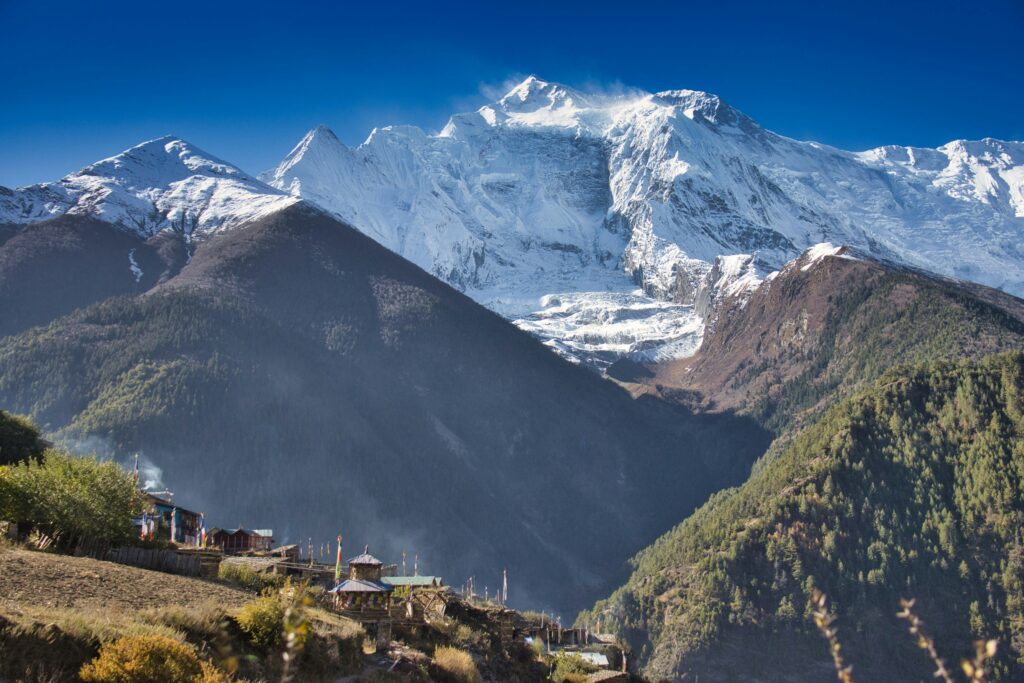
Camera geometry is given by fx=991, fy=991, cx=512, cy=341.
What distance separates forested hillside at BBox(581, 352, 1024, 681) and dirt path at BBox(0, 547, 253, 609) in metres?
126

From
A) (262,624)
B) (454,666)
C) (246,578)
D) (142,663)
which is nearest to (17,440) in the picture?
(246,578)

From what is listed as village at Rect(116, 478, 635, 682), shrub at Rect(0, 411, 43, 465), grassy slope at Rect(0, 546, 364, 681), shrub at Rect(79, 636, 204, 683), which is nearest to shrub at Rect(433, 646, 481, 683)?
village at Rect(116, 478, 635, 682)

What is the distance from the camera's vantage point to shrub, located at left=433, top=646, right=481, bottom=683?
51531 millimetres

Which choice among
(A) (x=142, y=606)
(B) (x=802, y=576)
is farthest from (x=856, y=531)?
(A) (x=142, y=606)

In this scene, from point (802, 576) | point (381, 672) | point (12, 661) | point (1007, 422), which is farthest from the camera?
point (1007, 422)

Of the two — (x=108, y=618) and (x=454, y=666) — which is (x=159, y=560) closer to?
(x=454, y=666)

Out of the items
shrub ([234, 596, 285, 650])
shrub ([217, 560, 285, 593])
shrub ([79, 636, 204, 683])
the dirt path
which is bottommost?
shrub ([79, 636, 204, 683])

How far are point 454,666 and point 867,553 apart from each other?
13747 cm

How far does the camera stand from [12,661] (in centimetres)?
2816

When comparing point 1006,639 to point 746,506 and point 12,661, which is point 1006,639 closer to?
point 746,506

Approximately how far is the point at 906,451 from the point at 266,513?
401ft

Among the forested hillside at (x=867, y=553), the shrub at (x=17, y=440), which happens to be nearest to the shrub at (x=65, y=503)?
the shrub at (x=17, y=440)

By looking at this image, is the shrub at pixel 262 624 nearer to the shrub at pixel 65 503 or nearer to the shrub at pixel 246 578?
the shrub at pixel 246 578

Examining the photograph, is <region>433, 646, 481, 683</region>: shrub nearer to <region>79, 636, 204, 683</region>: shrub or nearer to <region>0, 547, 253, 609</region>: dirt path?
<region>0, 547, 253, 609</region>: dirt path
